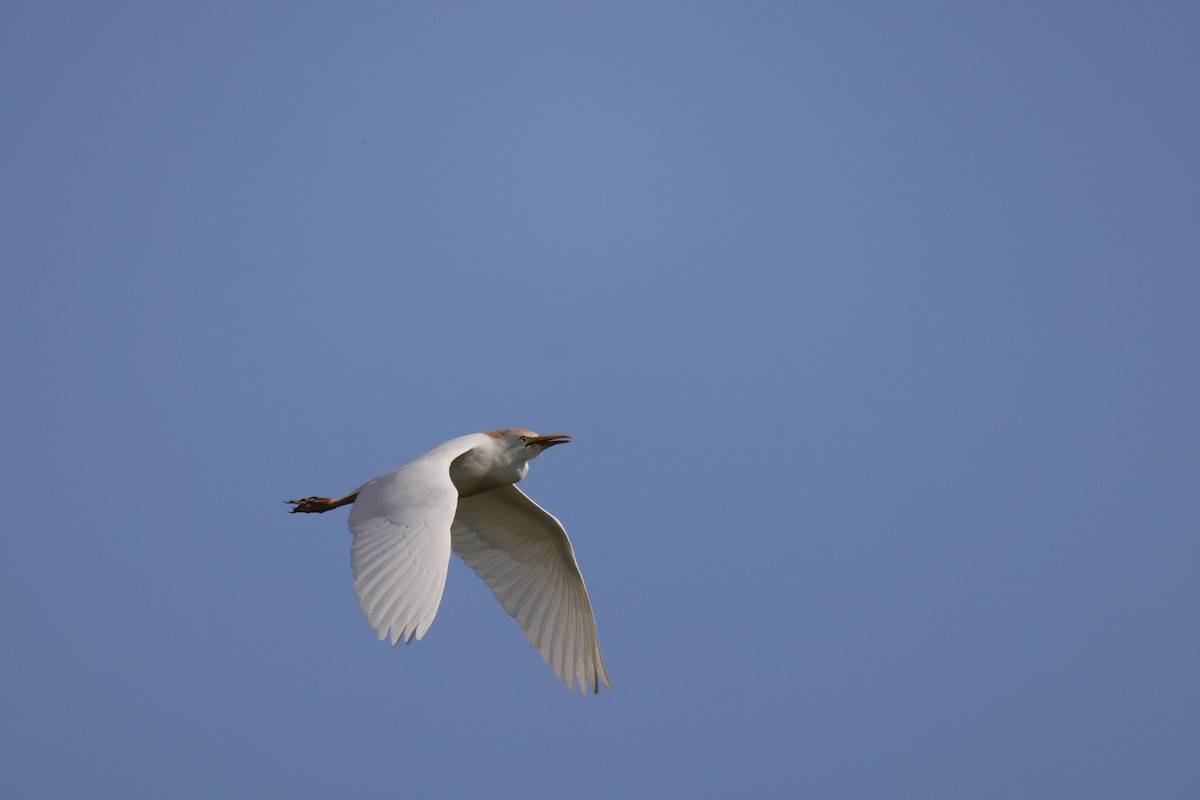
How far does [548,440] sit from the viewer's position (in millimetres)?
13109

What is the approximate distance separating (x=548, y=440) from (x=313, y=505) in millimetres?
2418

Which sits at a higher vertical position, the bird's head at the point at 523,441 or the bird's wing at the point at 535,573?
the bird's head at the point at 523,441

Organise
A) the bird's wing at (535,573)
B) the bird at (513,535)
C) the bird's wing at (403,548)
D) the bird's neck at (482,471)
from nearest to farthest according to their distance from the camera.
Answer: the bird's wing at (403,548)
the bird at (513,535)
the bird's neck at (482,471)
the bird's wing at (535,573)

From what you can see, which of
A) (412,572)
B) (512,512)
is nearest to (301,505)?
(512,512)

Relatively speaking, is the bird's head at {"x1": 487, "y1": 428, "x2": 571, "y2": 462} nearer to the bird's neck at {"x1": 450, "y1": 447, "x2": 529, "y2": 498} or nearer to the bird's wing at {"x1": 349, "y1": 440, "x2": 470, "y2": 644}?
the bird's neck at {"x1": 450, "y1": 447, "x2": 529, "y2": 498}

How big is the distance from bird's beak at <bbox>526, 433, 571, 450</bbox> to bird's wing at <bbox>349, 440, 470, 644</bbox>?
1.89 metres

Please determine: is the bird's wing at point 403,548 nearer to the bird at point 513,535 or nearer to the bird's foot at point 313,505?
the bird at point 513,535

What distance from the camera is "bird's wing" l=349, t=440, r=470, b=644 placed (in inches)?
373

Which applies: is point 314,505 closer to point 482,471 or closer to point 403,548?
point 482,471

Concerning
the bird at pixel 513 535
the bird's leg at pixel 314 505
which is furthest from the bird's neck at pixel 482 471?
the bird's leg at pixel 314 505

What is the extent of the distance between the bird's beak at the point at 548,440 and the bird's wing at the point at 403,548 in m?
1.89

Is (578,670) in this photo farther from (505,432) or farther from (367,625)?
(367,625)

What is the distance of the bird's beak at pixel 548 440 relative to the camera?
42.8 feet

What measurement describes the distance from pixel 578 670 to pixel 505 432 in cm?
244
